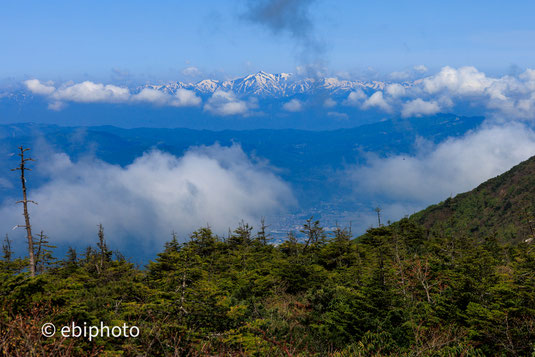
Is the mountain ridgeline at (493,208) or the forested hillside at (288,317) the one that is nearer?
the forested hillside at (288,317)

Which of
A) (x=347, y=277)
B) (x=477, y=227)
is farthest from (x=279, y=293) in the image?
(x=477, y=227)

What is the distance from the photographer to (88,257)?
50562 millimetres

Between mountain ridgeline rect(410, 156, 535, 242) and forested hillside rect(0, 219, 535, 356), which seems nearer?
forested hillside rect(0, 219, 535, 356)

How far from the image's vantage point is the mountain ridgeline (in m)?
73.1

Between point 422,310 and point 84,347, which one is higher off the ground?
point 84,347

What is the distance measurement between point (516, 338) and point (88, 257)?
173ft

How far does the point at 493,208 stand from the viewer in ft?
282

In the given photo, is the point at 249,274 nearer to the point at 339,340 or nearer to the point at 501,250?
the point at 339,340

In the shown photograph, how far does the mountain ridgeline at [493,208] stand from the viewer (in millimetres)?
73125

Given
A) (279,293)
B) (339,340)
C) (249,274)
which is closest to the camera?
(339,340)

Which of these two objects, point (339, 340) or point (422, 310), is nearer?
point (339, 340)

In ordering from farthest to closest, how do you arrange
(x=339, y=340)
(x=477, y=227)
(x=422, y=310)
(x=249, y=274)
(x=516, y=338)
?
(x=477, y=227), (x=249, y=274), (x=422, y=310), (x=339, y=340), (x=516, y=338)

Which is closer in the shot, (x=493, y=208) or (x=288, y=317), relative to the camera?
(x=288, y=317)

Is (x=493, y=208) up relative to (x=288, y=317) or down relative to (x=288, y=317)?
up
